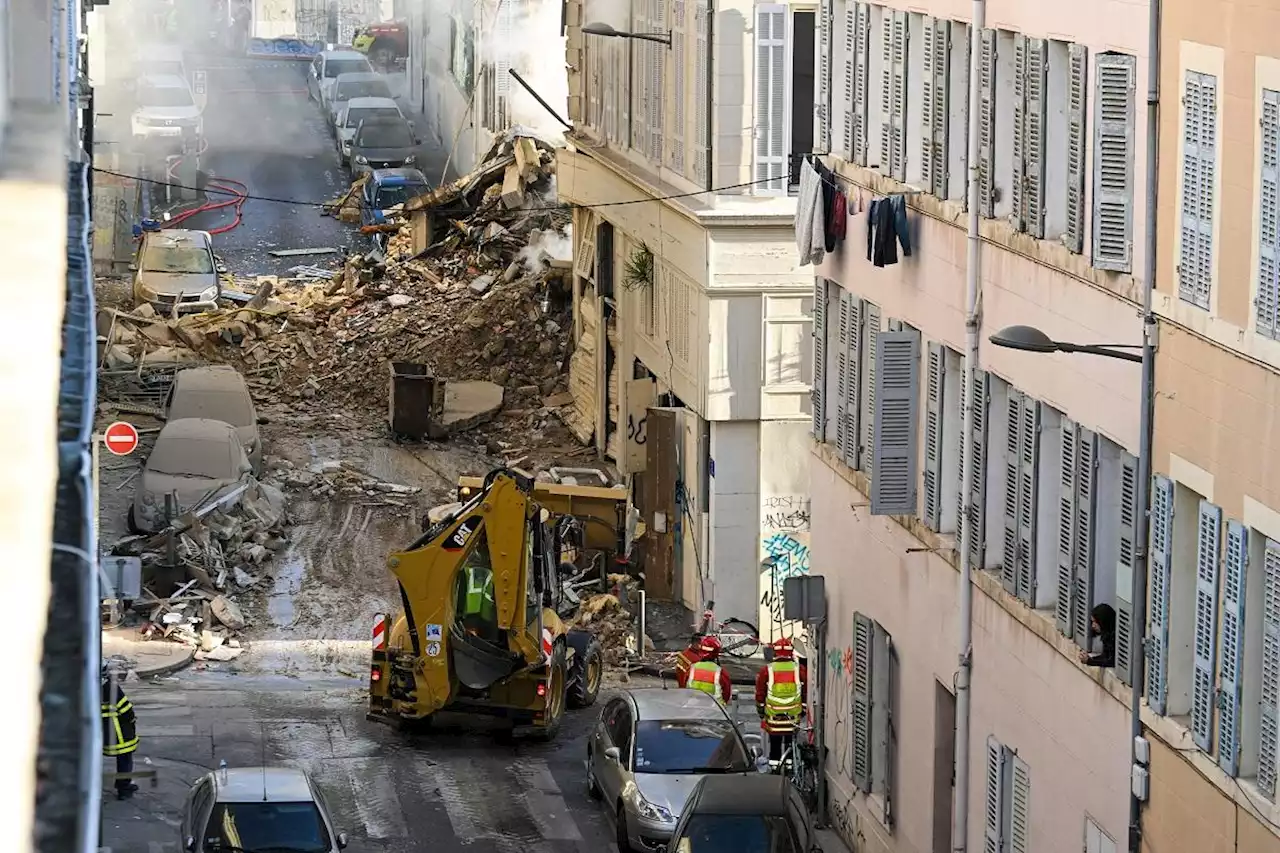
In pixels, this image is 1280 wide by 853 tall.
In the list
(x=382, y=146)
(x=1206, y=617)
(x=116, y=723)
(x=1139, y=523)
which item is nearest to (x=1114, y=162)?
(x=1139, y=523)

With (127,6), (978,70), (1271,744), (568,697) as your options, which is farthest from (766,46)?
(127,6)

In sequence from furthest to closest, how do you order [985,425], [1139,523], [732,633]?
[732,633]
[985,425]
[1139,523]

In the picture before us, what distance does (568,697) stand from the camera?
86.8ft

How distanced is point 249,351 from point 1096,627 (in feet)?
98.1

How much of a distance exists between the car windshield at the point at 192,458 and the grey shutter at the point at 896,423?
52.2ft

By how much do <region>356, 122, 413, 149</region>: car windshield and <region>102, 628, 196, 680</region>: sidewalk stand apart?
32131 millimetres

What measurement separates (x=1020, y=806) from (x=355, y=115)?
47.4m

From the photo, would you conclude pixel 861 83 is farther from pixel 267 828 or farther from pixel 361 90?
pixel 361 90

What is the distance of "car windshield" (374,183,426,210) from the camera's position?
178 ft

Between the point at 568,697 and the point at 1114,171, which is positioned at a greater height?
the point at 1114,171

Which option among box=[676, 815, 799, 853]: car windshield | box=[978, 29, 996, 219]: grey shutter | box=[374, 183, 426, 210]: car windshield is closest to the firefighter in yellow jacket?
box=[676, 815, 799, 853]: car windshield

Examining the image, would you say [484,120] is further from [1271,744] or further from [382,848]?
[1271,744]

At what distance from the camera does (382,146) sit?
59.8 m

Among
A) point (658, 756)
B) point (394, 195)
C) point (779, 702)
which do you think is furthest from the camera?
point (394, 195)
